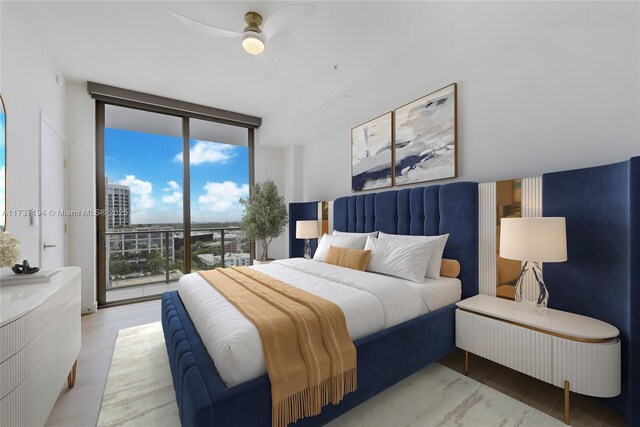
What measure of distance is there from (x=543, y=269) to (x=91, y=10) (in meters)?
4.22

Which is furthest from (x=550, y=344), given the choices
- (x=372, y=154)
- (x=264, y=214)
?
(x=264, y=214)

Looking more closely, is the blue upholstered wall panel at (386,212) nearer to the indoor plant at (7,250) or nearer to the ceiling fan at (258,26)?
the ceiling fan at (258,26)

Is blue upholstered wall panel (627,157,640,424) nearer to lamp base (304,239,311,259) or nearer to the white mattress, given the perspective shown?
the white mattress

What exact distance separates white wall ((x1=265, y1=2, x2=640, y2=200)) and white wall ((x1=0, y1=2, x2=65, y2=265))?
330 centimetres

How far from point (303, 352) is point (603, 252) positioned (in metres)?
1.89

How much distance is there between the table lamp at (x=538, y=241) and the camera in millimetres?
1633

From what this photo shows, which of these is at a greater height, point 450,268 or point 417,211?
point 417,211

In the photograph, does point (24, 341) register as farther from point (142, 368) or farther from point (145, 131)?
point (145, 131)

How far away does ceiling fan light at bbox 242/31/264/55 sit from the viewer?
235cm

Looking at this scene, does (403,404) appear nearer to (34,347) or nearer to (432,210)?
(432,210)

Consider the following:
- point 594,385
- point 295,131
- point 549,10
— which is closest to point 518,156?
point 549,10

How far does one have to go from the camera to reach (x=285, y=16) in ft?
7.01

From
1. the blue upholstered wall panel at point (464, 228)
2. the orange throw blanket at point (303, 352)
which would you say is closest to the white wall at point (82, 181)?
the orange throw blanket at point (303, 352)

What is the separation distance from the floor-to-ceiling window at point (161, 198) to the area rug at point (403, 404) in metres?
2.46
